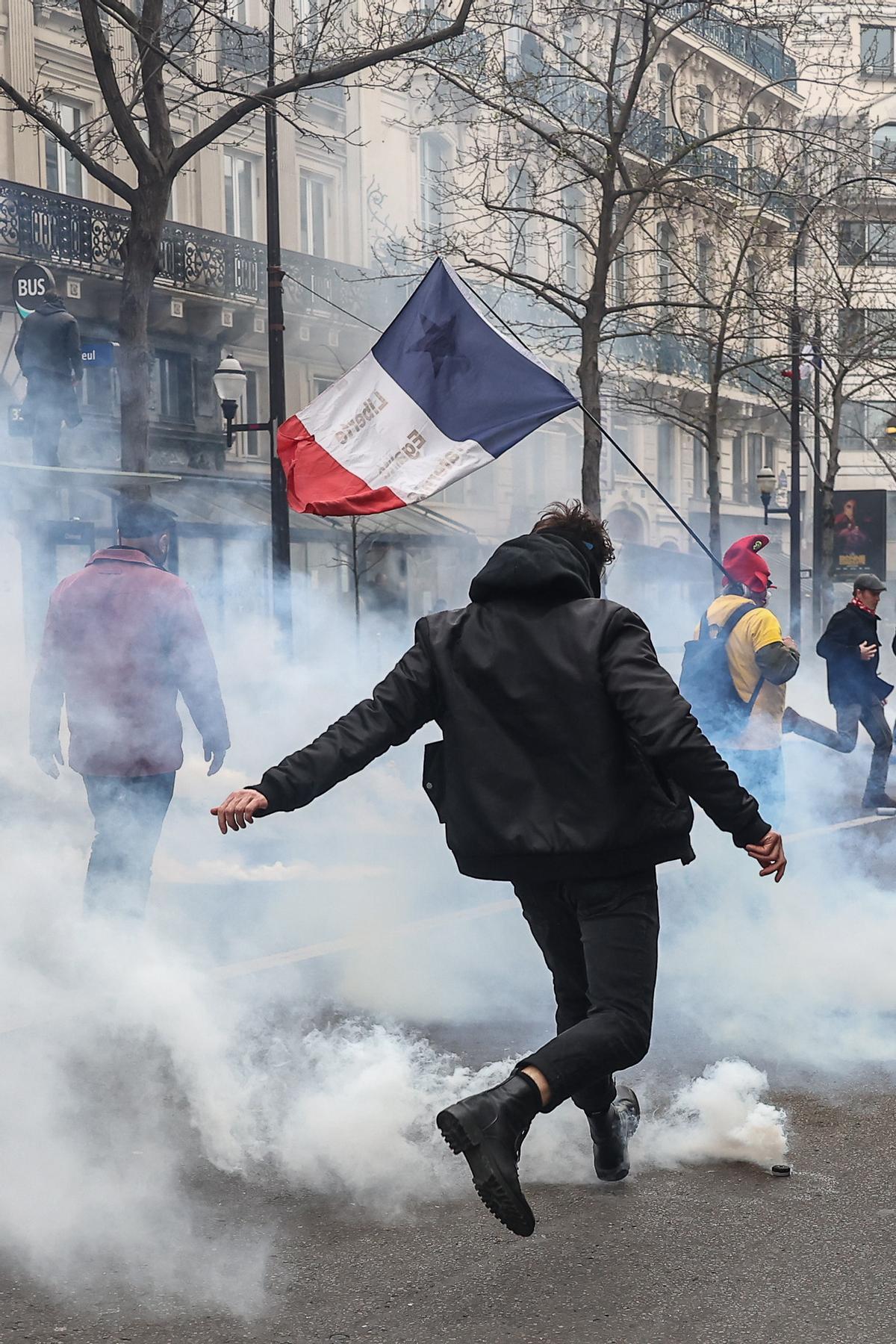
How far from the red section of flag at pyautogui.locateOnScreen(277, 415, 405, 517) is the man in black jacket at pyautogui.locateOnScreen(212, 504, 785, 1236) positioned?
426cm

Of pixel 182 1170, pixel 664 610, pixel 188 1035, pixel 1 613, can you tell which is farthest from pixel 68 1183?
pixel 664 610

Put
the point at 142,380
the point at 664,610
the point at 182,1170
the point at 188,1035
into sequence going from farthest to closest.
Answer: the point at 664,610
the point at 142,380
the point at 188,1035
the point at 182,1170

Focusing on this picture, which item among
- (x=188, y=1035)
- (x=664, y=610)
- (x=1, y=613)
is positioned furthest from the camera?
(x=664, y=610)

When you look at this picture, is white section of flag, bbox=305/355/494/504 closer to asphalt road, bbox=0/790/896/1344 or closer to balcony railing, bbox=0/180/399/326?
asphalt road, bbox=0/790/896/1344

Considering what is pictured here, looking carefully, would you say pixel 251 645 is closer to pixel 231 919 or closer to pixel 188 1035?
pixel 231 919

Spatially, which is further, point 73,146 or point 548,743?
point 73,146

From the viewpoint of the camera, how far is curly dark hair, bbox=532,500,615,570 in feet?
11.4

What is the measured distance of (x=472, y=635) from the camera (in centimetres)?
333

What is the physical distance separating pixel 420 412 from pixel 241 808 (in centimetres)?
456

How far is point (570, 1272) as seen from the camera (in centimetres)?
298

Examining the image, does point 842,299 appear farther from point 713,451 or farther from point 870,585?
point 870,585

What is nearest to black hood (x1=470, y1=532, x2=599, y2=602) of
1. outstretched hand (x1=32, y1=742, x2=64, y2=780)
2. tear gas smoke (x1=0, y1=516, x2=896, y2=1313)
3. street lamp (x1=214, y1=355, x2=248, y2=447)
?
tear gas smoke (x1=0, y1=516, x2=896, y2=1313)

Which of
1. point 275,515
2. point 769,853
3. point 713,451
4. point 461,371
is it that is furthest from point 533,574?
point 713,451

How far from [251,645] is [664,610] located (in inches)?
708
